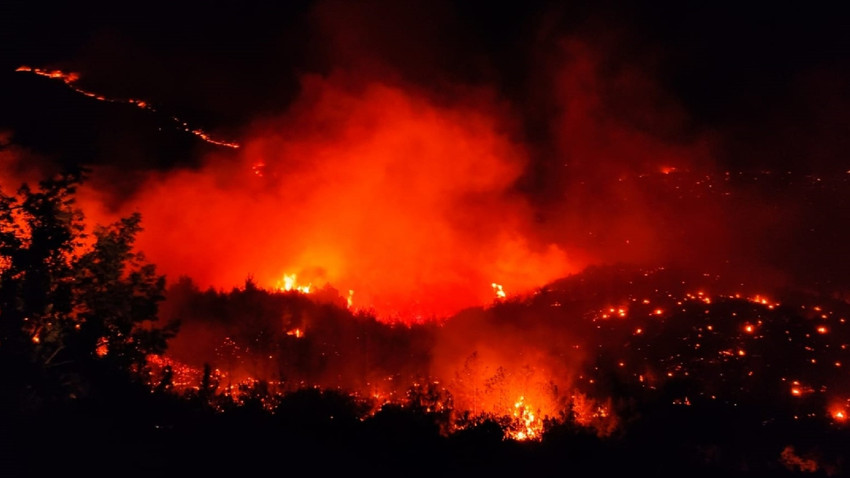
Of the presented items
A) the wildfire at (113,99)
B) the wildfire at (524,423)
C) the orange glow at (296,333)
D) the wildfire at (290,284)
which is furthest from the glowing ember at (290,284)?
the wildfire at (524,423)

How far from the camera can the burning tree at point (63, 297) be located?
25.4ft

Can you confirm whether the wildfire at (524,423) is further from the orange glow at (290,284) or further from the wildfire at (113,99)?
the wildfire at (113,99)

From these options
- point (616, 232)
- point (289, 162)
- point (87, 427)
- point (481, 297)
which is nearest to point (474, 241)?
point (481, 297)

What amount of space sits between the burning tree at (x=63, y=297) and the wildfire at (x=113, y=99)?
1574 centimetres

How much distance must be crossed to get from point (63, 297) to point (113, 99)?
17.5 meters

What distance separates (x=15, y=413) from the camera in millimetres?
6445

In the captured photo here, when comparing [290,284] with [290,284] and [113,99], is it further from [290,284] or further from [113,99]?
[113,99]

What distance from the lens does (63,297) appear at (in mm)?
8305

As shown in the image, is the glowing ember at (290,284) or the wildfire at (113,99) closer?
the glowing ember at (290,284)

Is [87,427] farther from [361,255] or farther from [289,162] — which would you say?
[289,162]

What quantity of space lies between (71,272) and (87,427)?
10.1 feet

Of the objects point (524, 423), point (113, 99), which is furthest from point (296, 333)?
point (113, 99)

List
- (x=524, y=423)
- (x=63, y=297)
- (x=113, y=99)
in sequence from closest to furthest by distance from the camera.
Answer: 1. (x=63, y=297)
2. (x=524, y=423)
3. (x=113, y=99)

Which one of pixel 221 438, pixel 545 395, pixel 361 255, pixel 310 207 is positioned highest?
pixel 310 207
